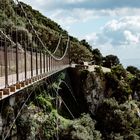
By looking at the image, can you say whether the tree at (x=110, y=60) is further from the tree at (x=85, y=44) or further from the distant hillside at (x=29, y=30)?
the tree at (x=85, y=44)

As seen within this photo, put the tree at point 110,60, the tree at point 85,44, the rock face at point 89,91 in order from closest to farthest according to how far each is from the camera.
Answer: the rock face at point 89,91, the tree at point 110,60, the tree at point 85,44

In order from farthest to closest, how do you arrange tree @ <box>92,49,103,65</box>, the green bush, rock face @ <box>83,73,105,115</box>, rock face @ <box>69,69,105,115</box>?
tree @ <box>92,49,103,65</box>
rock face @ <box>69,69,105,115</box>
rock face @ <box>83,73,105,115</box>
the green bush

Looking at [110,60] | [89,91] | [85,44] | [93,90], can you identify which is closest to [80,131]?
[93,90]

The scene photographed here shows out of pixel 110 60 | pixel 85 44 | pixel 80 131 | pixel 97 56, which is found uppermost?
pixel 85 44

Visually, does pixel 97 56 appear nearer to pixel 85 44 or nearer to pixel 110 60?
pixel 110 60

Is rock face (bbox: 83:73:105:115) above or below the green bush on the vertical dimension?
above

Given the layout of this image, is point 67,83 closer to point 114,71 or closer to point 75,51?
point 114,71

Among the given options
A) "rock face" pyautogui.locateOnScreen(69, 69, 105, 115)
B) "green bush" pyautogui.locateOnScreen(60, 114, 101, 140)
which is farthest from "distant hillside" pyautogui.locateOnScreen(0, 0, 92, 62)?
"rock face" pyautogui.locateOnScreen(69, 69, 105, 115)

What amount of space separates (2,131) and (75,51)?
40465 millimetres

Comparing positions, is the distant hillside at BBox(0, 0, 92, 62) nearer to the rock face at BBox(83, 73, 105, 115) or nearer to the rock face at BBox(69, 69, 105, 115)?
the rock face at BBox(69, 69, 105, 115)

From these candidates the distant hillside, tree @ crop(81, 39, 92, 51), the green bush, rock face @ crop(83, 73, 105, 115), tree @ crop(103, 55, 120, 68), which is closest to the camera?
the distant hillside

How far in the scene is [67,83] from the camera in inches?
1953

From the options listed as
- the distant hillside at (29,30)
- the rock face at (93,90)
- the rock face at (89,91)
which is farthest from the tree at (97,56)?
the rock face at (93,90)

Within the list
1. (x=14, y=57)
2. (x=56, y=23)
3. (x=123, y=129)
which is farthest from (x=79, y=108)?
(x=56, y=23)
